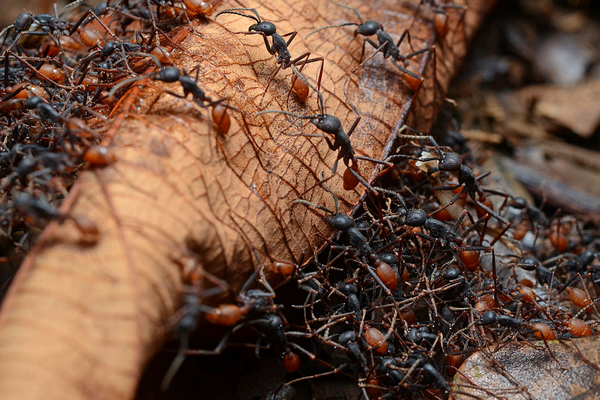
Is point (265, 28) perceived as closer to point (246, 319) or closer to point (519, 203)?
point (246, 319)

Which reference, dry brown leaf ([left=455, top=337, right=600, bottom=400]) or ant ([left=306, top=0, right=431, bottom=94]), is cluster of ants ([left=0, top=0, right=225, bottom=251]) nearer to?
ant ([left=306, top=0, right=431, bottom=94])

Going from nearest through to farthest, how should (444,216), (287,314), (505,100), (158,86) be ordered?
(158,86)
(287,314)
(444,216)
(505,100)

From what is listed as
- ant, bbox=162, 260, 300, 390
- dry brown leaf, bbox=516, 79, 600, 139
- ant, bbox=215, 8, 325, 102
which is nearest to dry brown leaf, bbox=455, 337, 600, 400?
ant, bbox=162, 260, 300, 390

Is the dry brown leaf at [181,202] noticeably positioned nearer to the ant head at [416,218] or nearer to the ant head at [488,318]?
the ant head at [416,218]

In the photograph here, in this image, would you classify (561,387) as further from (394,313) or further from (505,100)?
(505,100)

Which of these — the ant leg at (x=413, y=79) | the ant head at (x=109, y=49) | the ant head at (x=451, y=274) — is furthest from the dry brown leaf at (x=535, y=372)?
the ant head at (x=109, y=49)

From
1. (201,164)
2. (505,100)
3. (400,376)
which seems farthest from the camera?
(505,100)

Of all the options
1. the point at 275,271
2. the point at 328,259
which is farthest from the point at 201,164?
the point at 328,259

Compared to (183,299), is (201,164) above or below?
above
